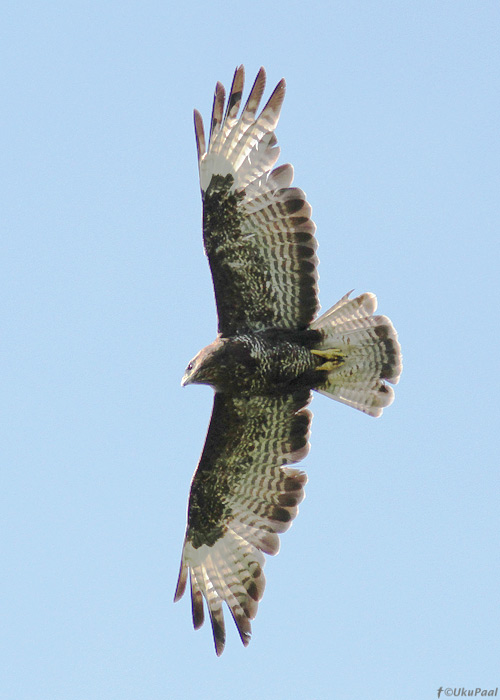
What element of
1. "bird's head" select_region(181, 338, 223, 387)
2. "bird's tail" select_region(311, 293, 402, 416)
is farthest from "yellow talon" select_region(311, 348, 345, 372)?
"bird's head" select_region(181, 338, 223, 387)

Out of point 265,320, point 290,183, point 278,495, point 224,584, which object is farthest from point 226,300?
point 224,584

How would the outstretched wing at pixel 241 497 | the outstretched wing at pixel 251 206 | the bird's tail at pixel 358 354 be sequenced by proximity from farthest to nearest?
the outstretched wing at pixel 241 497
the bird's tail at pixel 358 354
the outstretched wing at pixel 251 206

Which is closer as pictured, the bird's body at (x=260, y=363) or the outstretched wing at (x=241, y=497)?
the bird's body at (x=260, y=363)

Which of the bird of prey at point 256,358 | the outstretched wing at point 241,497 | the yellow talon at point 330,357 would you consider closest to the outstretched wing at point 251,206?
Answer: the bird of prey at point 256,358

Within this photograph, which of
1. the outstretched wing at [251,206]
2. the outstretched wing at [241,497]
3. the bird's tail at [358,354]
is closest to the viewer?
the outstretched wing at [251,206]

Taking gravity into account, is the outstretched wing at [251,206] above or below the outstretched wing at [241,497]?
above

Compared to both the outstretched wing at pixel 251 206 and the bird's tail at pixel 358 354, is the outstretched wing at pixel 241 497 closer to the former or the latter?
the bird's tail at pixel 358 354

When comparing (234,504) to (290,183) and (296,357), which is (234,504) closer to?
(296,357)

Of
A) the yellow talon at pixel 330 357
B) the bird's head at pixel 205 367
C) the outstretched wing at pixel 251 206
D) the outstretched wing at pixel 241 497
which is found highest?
the outstretched wing at pixel 251 206

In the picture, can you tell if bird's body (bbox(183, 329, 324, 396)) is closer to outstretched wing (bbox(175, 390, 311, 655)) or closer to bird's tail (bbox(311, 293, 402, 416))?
bird's tail (bbox(311, 293, 402, 416))
